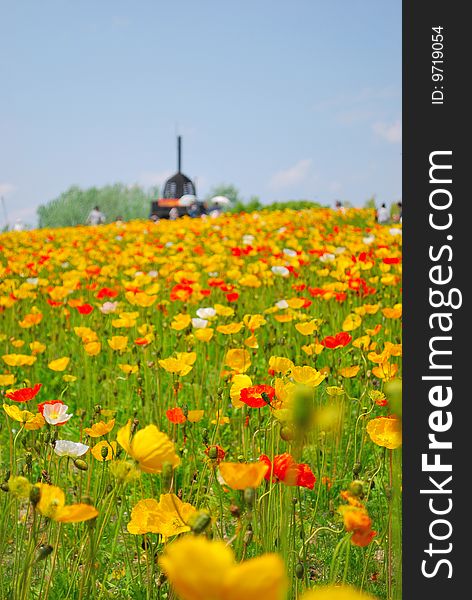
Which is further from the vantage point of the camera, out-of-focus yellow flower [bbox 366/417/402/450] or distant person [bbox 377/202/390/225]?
distant person [bbox 377/202/390/225]

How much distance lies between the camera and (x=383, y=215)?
9531 mm

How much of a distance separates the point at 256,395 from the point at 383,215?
8573mm

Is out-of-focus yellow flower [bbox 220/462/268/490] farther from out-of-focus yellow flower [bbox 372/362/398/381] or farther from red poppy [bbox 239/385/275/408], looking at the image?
out-of-focus yellow flower [bbox 372/362/398/381]

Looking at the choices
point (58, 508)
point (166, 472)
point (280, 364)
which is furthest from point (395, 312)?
point (58, 508)

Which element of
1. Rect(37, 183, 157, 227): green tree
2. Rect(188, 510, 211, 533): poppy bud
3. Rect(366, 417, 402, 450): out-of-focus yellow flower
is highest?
Rect(37, 183, 157, 227): green tree

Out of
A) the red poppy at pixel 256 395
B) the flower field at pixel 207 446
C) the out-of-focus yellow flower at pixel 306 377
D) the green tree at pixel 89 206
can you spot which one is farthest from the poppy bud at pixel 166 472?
the green tree at pixel 89 206

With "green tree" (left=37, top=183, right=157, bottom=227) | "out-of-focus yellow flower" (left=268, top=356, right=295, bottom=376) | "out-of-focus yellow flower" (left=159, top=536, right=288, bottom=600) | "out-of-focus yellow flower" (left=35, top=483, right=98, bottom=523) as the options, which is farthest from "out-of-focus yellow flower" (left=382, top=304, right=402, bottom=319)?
"green tree" (left=37, top=183, right=157, bottom=227)

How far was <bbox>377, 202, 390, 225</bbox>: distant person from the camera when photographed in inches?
374

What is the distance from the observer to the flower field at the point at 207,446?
2.72 ft

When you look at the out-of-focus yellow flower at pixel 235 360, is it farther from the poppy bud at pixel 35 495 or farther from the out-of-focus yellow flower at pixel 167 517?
the poppy bud at pixel 35 495

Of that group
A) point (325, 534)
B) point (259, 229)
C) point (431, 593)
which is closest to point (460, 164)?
point (431, 593)

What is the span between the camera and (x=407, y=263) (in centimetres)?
107

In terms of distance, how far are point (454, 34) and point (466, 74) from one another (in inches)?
2.8

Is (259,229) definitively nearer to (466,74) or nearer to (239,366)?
(239,366)
